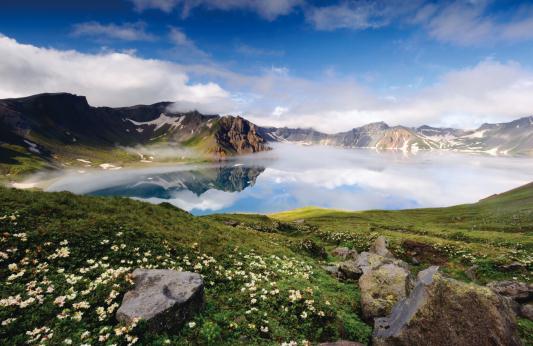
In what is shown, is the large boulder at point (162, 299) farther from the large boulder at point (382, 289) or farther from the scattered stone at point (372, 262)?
the scattered stone at point (372, 262)

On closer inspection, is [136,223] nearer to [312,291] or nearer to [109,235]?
[109,235]

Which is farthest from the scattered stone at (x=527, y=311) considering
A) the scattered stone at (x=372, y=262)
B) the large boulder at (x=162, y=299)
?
the large boulder at (x=162, y=299)

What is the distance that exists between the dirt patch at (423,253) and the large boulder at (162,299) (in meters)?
32.1

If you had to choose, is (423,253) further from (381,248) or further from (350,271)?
(350,271)

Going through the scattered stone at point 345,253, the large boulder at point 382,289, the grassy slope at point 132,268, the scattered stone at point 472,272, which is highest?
the grassy slope at point 132,268

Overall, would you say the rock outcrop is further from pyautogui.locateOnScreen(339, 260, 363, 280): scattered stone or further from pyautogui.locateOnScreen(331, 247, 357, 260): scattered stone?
pyautogui.locateOnScreen(331, 247, 357, 260): scattered stone

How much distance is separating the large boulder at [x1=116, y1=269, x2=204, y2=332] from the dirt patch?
3214 cm

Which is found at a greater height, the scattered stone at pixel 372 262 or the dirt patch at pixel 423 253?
the scattered stone at pixel 372 262

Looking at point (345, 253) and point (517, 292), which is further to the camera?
point (345, 253)

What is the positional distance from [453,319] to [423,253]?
30326 mm

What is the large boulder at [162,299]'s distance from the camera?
12266 mm

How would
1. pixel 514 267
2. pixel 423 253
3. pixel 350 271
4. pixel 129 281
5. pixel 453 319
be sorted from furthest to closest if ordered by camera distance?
pixel 423 253 < pixel 514 267 < pixel 350 271 < pixel 129 281 < pixel 453 319

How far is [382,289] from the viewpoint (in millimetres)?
19547

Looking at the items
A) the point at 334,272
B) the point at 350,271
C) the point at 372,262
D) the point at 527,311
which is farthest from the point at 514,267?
the point at 334,272
